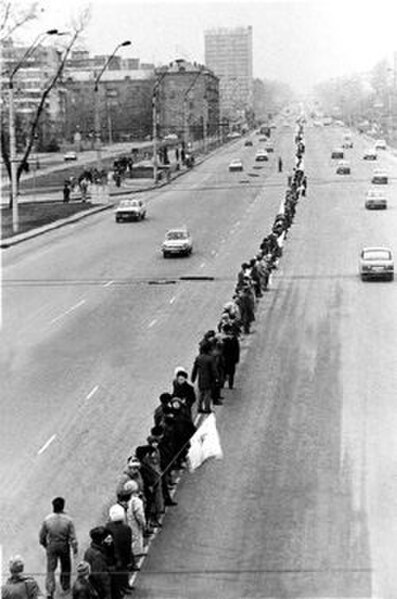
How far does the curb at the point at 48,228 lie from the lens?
5082cm

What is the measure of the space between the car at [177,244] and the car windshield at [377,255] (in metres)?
9.44

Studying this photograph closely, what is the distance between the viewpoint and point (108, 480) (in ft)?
57.8

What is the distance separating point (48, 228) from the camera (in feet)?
186

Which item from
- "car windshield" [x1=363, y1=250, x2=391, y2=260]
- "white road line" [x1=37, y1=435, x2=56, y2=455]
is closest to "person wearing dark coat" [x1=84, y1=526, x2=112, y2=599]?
"white road line" [x1=37, y1=435, x2=56, y2=455]

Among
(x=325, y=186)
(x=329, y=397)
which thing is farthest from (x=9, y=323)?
(x=325, y=186)

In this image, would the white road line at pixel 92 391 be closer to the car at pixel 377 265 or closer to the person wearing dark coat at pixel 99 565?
the person wearing dark coat at pixel 99 565

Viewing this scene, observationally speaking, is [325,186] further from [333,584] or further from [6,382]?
[333,584]

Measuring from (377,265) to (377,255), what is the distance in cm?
40

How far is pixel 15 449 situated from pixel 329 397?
233 inches

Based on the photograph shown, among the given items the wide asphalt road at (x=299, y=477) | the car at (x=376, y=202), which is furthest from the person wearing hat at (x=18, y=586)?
the car at (x=376, y=202)

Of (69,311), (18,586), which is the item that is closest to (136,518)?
(18,586)

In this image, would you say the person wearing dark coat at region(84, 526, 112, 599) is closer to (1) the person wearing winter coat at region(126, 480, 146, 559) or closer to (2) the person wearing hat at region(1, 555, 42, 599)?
(2) the person wearing hat at region(1, 555, 42, 599)

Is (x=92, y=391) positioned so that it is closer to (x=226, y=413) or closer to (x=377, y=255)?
(x=226, y=413)

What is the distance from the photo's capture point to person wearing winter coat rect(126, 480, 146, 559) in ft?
47.3
